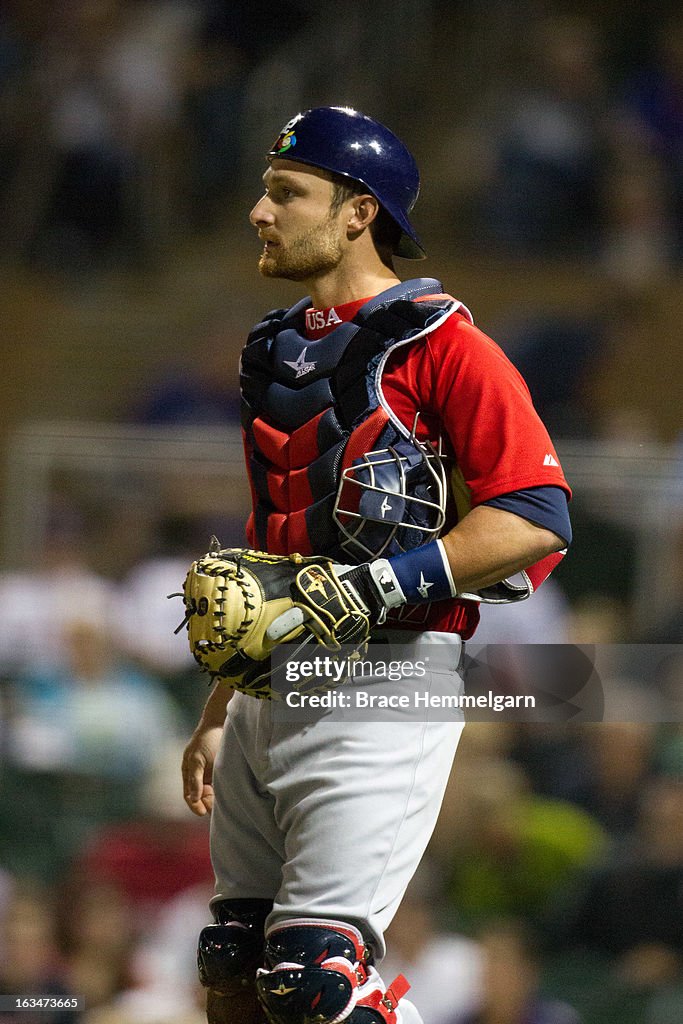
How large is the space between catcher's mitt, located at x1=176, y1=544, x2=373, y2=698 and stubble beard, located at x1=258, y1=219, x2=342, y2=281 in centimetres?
42

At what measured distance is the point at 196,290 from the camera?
243 inches

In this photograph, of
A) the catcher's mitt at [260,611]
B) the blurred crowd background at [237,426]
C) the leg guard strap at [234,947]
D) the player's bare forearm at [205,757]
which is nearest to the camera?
the catcher's mitt at [260,611]

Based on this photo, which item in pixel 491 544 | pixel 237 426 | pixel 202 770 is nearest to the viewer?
pixel 491 544

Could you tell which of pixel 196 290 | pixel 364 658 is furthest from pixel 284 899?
pixel 196 290

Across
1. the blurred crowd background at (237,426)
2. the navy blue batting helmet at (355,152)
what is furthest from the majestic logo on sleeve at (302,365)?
the blurred crowd background at (237,426)

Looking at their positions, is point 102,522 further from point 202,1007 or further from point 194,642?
point 194,642

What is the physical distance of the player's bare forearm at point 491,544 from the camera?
1.79m

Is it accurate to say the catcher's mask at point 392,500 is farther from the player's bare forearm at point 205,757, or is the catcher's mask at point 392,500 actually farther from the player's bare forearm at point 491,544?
the player's bare forearm at point 205,757

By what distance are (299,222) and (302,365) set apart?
0.67 feet

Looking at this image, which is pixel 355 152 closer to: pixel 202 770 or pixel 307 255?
pixel 307 255

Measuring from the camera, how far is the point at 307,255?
1.96 metres

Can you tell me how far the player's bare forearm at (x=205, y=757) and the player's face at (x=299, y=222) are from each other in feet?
2.21

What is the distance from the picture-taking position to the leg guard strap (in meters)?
1.92

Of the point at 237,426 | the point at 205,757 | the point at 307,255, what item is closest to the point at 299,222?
the point at 307,255
